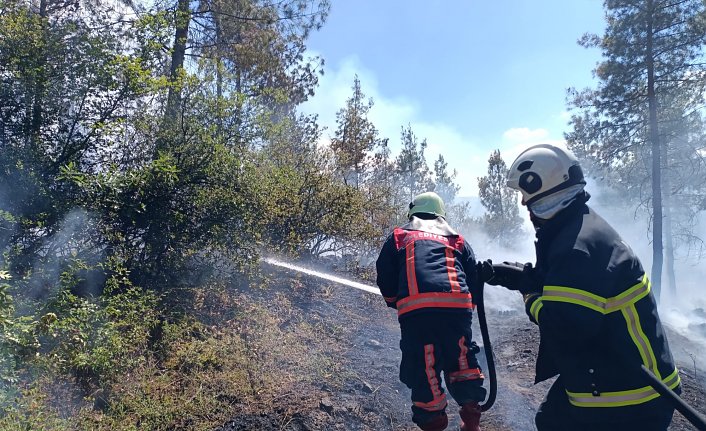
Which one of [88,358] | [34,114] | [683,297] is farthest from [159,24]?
[683,297]

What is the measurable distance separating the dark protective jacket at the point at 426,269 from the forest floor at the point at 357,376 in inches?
56.1

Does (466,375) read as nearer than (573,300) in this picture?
No

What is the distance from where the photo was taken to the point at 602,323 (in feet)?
7.27

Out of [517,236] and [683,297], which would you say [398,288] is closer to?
[517,236]

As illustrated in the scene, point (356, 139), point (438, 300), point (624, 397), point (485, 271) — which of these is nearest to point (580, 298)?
point (624, 397)

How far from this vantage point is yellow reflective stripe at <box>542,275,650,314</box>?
2.13 meters

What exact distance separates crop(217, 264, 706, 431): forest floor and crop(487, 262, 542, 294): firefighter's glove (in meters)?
1.93

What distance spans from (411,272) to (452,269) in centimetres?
29

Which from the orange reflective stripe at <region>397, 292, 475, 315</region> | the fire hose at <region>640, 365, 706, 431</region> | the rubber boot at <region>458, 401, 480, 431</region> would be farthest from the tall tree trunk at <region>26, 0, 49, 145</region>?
the fire hose at <region>640, 365, 706, 431</region>

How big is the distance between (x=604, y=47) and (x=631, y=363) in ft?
59.3

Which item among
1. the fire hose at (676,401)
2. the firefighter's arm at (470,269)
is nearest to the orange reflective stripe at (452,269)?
the firefighter's arm at (470,269)

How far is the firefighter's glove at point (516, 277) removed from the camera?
2.72 meters

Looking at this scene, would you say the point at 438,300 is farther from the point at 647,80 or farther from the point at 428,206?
the point at 647,80

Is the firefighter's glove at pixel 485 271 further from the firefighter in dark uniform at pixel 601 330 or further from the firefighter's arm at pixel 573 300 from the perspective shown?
the firefighter's arm at pixel 573 300
